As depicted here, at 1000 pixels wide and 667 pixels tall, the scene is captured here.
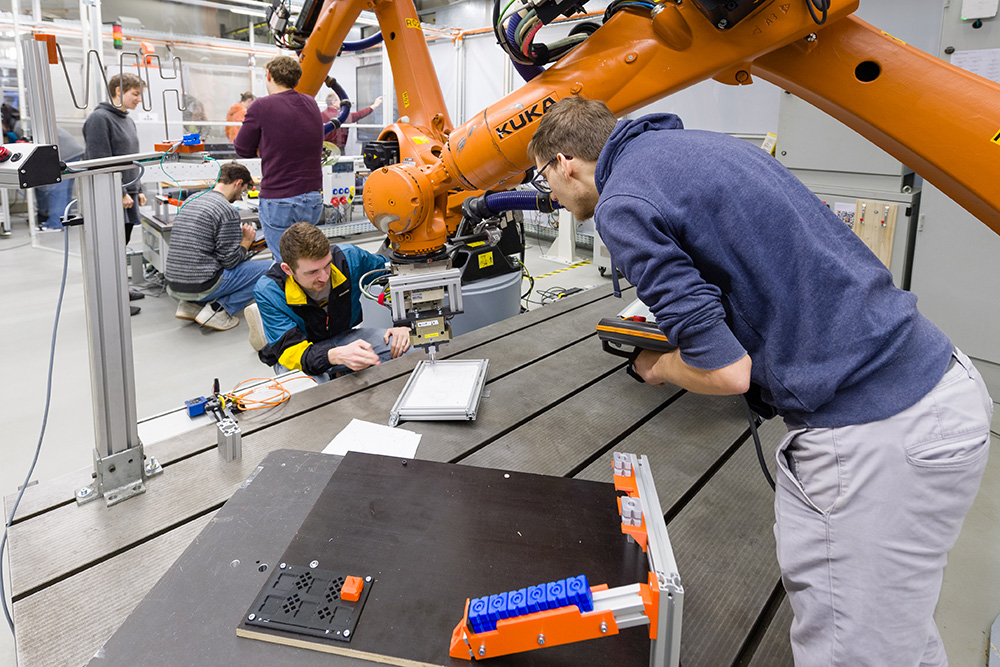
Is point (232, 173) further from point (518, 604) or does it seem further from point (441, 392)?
point (518, 604)

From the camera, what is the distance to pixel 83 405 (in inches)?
129

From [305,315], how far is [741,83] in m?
1.87

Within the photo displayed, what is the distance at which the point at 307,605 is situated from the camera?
39.3 inches

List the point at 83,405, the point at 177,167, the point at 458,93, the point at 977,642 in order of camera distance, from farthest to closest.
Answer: the point at 458,93, the point at 177,167, the point at 83,405, the point at 977,642

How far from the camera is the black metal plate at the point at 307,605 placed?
0.95 meters

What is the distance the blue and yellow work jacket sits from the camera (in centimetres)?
241

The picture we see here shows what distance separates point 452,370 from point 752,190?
4.35 ft

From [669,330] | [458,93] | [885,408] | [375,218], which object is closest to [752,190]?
[669,330]

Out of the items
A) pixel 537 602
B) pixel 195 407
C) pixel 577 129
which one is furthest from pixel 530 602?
pixel 195 407

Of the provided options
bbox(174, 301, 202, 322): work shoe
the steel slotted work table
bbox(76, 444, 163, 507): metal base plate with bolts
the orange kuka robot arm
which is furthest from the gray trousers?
bbox(174, 301, 202, 322): work shoe

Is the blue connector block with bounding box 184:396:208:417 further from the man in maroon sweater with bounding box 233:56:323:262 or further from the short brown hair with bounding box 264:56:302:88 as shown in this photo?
the short brown hair with bounding box 264:56:302:88

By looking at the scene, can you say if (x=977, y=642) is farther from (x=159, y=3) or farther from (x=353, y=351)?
(x=159, y=3)

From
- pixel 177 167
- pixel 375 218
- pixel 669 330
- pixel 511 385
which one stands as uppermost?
pixel 177 167

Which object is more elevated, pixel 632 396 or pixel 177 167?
pixel 177 167
